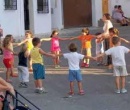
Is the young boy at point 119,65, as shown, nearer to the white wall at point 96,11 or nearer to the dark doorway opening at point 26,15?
the dark doorway opening at point 26,15

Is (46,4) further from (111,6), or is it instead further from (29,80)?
(29,80)

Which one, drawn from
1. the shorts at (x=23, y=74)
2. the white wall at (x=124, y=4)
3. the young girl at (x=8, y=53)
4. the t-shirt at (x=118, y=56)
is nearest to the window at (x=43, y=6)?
the white wall at (x=124, y=4)

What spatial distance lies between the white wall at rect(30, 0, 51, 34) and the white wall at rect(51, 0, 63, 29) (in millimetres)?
2571

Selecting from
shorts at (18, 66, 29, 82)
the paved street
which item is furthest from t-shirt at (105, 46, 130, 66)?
shorts at (18, 66, 29, 82)

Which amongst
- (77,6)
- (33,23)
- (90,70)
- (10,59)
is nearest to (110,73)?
(90,70)

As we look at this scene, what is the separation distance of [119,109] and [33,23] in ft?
55.2

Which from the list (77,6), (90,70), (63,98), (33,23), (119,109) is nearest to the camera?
(119,109)

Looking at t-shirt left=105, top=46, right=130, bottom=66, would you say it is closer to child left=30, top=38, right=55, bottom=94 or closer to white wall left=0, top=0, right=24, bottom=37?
child left=30, top=38, right=55, bottom=94

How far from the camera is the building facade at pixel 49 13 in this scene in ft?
81.3

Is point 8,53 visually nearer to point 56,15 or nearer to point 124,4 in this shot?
point 56,15

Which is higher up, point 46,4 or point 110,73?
point 46,4

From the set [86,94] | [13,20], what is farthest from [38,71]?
[13,20]

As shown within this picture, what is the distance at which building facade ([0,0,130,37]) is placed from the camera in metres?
24.8

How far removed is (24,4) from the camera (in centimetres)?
2755
